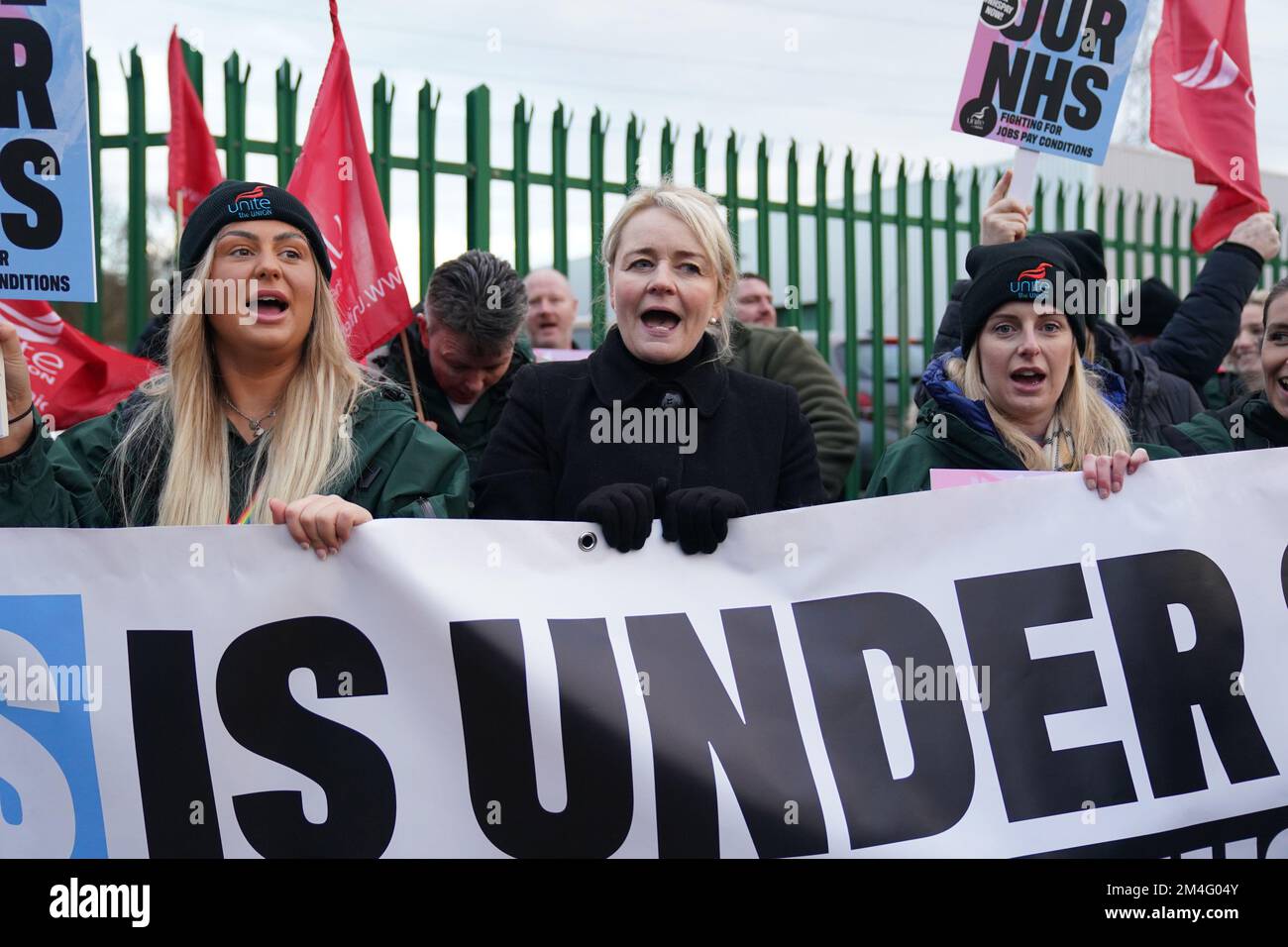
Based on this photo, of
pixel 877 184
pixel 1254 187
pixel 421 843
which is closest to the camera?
pixel 421 843

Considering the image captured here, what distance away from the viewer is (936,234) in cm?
868

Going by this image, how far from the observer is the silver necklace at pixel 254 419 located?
307 centimetres

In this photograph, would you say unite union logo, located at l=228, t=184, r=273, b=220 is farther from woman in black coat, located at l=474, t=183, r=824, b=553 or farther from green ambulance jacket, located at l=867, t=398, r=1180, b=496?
green ambulance jacket, located at l=867, t=398, r=1180, b=496

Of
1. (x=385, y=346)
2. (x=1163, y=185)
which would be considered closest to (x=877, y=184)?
(x=385, y=346)

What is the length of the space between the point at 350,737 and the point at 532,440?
2.63ft

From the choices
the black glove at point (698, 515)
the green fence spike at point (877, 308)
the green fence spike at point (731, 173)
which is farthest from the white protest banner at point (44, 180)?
the green fence spike at point (877, 308)

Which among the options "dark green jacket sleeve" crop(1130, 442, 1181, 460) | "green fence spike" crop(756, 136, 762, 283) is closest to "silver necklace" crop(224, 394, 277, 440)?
"dark green jacket sleeve" crop(1130, 442, 1181, 460)

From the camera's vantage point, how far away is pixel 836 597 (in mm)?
3004

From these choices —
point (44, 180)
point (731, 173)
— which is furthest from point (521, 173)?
point (44, 180)

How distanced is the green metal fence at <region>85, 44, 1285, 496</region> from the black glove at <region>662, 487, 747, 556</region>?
2089mm

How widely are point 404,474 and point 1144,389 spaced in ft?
8.17

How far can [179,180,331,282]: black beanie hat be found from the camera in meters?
3.10

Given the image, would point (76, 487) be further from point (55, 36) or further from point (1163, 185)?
point (1163, 185)

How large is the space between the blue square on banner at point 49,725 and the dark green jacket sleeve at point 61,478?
0.19 m
